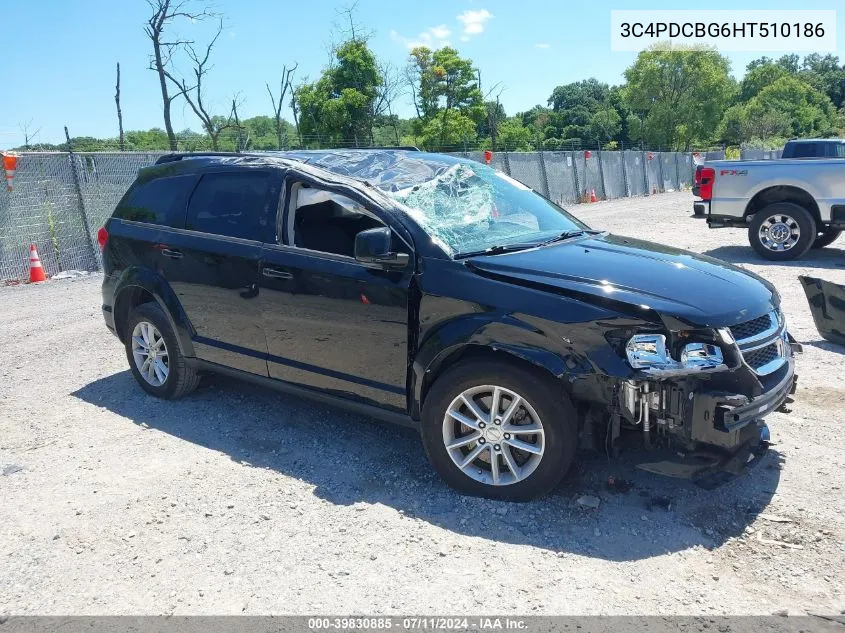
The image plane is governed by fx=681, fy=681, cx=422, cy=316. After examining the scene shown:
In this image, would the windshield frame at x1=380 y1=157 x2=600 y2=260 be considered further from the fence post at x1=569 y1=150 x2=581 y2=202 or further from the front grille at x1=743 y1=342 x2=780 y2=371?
the fence post at x1=569 y1=150 x2=581 y2=202

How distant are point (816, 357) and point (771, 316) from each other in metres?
2.73

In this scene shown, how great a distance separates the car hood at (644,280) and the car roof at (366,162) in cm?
93

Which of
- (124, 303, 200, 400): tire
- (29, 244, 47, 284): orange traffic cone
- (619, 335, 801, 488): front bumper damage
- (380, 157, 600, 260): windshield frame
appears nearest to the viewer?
(619, 335, 801, 488): front bumper damage

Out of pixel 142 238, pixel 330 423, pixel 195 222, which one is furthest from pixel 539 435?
pixel 142 238

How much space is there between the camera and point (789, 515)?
3.42m

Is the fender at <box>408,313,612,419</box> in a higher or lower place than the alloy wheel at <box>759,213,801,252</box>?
higher

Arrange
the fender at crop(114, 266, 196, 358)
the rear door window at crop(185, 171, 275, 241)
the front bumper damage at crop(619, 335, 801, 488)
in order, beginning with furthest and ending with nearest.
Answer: the fender at crop(114, 266, 196, 358) < the rear door window at crop(185, 171, 275, 241) < the front bumper damage at crop(619, 335, 801, 488)

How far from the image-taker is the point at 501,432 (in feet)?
11.4

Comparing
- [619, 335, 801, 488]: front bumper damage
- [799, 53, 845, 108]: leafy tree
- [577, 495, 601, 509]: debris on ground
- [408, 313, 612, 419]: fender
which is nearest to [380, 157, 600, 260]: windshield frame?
[408, 313, 612, 419]: fender

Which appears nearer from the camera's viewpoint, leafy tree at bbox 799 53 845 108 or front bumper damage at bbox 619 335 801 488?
front bumper damage at bbox 619 335 801 488

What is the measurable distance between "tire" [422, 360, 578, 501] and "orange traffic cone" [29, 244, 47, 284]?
32.8 ft

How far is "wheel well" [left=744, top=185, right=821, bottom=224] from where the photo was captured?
10250mm

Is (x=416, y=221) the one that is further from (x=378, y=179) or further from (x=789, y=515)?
(x=789, y=515)

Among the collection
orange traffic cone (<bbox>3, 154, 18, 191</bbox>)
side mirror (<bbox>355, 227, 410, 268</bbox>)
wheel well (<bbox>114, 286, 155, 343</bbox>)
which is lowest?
wheel well (<bbox>114, 286, 155, 343</bbox>)
